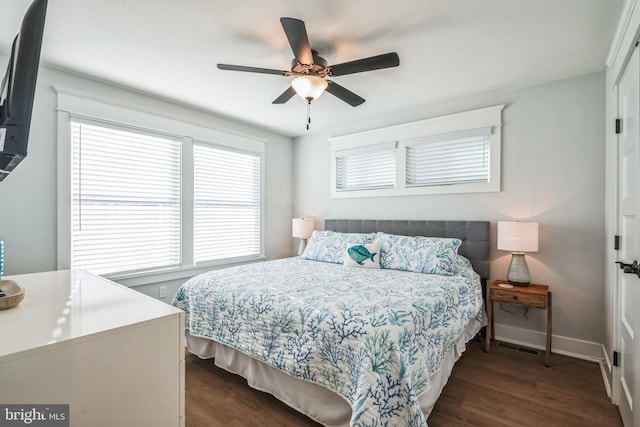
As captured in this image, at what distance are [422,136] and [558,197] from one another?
4.79ft

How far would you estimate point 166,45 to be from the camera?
227cm

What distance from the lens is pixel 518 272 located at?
281 cm

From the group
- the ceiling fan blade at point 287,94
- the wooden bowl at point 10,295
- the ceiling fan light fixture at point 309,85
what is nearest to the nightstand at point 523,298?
the ceiling fan light fixture at point 309,85

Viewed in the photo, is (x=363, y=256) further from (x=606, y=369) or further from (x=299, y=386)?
(x=606, y=369)

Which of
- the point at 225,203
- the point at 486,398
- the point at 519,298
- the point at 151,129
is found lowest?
the point at 486,398

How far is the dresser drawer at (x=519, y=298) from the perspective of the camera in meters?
2.59

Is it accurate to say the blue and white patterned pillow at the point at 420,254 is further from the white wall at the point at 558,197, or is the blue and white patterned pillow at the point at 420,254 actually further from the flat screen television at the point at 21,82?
the flat screen television at the point at 21,82

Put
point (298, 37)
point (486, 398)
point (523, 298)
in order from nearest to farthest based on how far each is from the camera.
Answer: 1. point (298, 37)
2. point (486, 398)
3. point (523, 298)

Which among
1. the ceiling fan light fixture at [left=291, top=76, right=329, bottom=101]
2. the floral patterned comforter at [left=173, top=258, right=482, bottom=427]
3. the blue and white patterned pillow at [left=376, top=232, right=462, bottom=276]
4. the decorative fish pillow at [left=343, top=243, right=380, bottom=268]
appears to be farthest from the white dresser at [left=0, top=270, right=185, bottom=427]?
the blue and white patterned pillow at [left=376, top=232, right=462, bottom=276]

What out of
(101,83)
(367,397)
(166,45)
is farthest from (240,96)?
(367,397)

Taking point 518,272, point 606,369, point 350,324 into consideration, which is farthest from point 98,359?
point 606,369

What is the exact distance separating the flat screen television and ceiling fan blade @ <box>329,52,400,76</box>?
1520 millimetres

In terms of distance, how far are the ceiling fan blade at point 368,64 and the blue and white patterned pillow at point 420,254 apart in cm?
173

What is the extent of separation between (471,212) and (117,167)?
12.0ft
